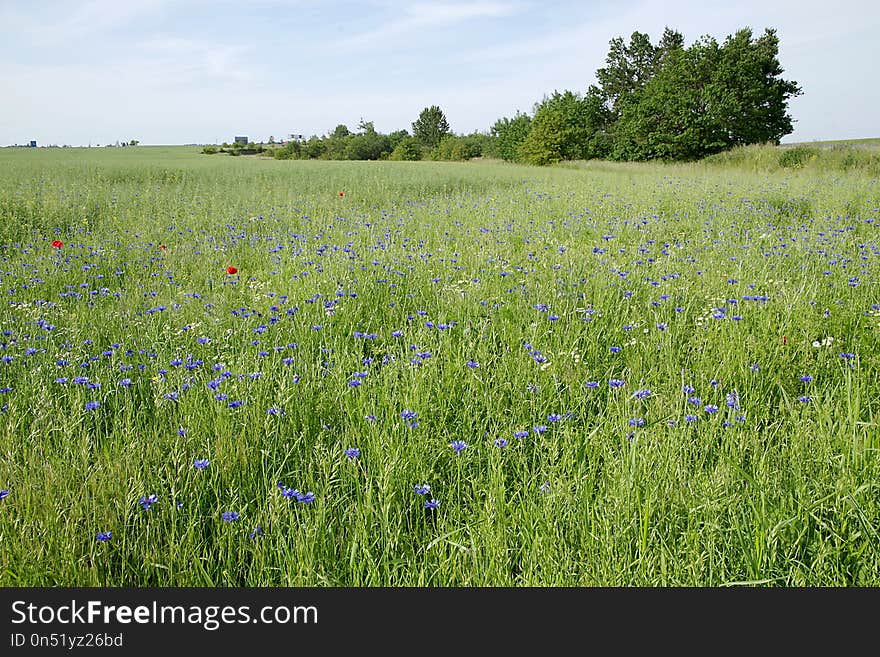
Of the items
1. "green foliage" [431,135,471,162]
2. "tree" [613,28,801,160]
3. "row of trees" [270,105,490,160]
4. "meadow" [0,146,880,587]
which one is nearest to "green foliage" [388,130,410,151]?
"row of trees" [270,105,490,160]

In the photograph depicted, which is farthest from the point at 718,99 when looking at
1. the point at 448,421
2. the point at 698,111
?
the point at 448,421

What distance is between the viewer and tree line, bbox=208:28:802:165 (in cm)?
3919

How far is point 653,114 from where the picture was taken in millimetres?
42219

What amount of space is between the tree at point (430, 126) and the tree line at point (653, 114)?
49.2 feet

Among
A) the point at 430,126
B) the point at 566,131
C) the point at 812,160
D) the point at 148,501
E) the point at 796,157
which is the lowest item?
the point at 148,501

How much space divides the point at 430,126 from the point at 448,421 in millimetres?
76293

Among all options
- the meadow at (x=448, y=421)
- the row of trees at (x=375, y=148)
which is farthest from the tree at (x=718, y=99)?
the meadow at (x=448, y=421)

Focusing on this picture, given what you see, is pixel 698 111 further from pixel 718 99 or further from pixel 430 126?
pixel 430 126

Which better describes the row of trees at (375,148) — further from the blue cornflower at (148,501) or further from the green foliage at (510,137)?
the blue cornflower at (148,501)

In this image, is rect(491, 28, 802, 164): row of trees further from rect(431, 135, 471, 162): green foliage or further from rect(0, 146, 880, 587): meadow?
rect(0, 146, 880, 587): meadow

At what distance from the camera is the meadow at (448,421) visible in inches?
69.2

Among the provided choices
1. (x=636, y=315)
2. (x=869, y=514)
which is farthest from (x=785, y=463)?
(x=636, y=315)

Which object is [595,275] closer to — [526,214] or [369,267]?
[369,267]

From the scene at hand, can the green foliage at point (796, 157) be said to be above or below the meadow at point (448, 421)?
above
